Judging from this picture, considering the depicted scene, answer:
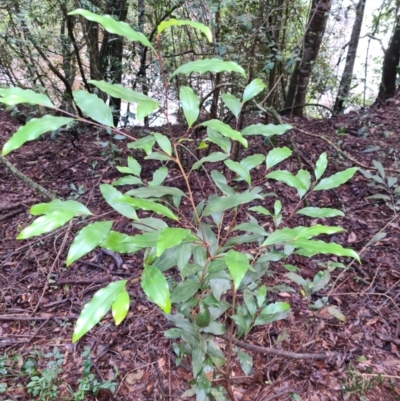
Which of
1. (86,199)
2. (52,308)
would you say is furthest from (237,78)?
(52,308)

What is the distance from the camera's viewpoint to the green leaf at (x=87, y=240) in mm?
788

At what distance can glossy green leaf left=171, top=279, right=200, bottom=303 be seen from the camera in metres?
1.11

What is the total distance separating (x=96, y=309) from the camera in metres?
0.75

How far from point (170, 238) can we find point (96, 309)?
232 mm

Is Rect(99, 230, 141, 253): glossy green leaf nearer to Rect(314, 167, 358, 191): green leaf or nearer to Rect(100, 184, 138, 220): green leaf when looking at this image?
Rect(100, 184, 138, 220): green leaf

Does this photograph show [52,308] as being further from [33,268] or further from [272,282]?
[272,282]

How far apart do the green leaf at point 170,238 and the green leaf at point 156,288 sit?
0.31 ft

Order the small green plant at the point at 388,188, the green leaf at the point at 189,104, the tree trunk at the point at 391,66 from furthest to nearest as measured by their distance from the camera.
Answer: the tree trunk at the point at 391,66
the small green plant at the point at 388,188
the green leaf at the point at 189,104

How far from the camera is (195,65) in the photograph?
852mm

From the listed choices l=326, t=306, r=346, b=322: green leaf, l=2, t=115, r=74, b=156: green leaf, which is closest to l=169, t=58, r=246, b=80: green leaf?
l=2, t=115, r=74, b=156: green leaf

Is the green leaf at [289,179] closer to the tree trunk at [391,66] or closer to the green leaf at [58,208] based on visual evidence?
the green leaf at [58,208]

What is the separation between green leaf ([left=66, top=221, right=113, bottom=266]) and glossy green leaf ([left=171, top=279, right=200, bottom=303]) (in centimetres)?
40

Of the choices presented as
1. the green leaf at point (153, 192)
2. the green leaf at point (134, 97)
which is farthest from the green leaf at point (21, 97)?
the green leaf at point (153, 192)

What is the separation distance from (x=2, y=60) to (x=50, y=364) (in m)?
4.61
